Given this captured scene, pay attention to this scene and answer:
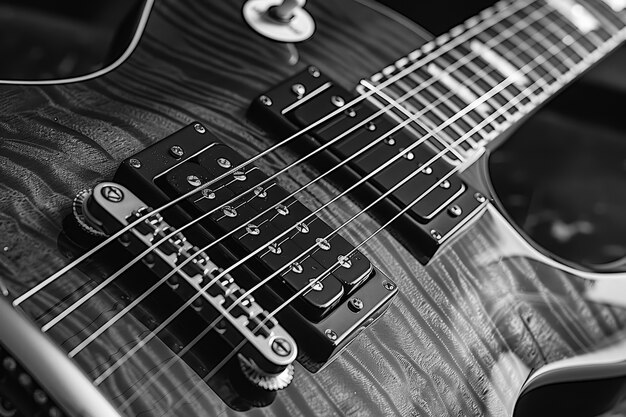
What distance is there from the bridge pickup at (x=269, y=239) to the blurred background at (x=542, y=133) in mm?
526

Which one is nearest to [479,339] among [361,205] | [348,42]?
[361,205]

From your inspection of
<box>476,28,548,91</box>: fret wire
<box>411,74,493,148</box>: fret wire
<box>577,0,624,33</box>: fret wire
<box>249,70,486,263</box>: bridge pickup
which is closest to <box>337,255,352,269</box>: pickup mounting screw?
<box>249,70,486,263</box>: bridge pickup

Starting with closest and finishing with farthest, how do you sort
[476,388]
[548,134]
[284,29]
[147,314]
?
[147,314]
[476,388]
[284,29]
[548,134]

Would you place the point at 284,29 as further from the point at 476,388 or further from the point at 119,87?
the point at 476,388

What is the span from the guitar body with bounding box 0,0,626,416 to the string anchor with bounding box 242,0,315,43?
1 cm

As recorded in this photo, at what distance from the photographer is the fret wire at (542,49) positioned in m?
1.07

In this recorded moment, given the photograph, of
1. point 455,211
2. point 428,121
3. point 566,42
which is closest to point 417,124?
point 428,121

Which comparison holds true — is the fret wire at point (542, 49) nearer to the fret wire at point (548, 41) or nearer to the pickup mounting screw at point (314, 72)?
the fret wire at point (548, 41)

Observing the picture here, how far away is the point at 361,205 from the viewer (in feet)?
2.54

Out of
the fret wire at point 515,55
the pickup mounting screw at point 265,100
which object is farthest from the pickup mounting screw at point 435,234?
the fret wire at point 515,55

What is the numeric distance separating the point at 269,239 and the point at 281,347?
113mm

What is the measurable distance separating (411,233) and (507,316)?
132mm

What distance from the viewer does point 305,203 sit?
746 mm

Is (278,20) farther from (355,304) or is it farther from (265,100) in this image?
(355,304)
